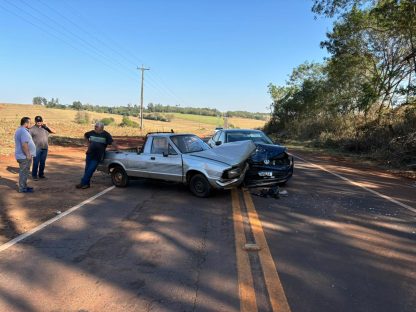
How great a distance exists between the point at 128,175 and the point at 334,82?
32742 mm

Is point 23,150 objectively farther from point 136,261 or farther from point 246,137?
point 246,137

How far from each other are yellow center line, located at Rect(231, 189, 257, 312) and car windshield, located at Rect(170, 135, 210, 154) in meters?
2.98

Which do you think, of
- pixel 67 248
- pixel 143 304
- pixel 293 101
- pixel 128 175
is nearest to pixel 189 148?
pixel 128 175

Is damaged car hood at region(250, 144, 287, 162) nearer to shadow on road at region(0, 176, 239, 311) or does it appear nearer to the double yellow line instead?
shadow on road at region(0, 176, 239, 311)

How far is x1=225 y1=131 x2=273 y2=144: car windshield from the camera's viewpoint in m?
11.8

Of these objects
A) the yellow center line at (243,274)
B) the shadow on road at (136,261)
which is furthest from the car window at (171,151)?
the yellow center line at (243,274)

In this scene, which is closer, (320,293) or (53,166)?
(320,293)

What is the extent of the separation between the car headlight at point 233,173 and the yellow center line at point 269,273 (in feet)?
5.31

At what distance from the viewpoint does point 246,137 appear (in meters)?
12.0

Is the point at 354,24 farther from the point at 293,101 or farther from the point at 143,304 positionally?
the point at 143,304

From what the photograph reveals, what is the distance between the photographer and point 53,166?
1501 centimetres

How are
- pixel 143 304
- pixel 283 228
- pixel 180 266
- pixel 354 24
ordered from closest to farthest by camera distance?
pixel 143 304
pixel 180 266
pixel 283 228
pixel 354 24

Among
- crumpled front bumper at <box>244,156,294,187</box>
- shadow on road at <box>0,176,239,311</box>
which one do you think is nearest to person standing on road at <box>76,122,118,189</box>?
shadow on road at <box>0,176,239,311</box>

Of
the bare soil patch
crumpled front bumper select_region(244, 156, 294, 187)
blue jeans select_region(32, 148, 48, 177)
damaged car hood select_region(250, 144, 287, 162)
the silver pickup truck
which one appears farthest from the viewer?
blue jeans select_region(32, 148, 48, 177)
